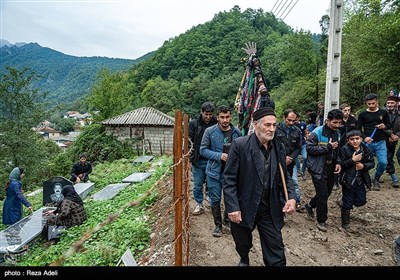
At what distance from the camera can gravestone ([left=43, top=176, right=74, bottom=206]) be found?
8703 millimetres

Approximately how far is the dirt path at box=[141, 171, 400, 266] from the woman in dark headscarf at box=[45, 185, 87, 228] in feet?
8.14

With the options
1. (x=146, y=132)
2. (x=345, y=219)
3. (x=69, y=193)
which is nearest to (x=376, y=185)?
(x=345, y=219)

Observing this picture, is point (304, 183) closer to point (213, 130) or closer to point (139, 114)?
point (213, 130)

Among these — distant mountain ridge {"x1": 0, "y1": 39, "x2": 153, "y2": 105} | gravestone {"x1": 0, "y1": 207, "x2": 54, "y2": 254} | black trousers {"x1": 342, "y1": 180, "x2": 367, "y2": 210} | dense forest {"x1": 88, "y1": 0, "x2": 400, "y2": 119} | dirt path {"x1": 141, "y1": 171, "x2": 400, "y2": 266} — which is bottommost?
gravestone {"x1": 0, "y1": 207, "x2": 54, "y2": 254}

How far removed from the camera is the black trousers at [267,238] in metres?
2.63

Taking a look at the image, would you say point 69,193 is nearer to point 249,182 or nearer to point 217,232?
point 217,232

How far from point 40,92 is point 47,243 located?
18.5 metres

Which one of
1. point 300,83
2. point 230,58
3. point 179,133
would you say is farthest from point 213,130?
point 230,58

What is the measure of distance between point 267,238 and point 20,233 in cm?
603

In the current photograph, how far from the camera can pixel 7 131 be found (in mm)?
19172

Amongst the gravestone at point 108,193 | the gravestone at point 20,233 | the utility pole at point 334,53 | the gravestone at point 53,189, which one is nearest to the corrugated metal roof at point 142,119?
the gravestone at point 108,193

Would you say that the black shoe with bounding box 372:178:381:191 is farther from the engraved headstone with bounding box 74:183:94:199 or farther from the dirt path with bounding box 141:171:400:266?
the engraved headstone with bounding box 74:183:94:199

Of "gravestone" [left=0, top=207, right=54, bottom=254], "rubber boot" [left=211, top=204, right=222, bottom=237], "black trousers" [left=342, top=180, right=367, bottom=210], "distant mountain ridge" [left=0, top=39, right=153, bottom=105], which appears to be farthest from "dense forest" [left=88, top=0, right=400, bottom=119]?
"distant mountain ridge" [left=0, top=39, right=153, bottom=105]
